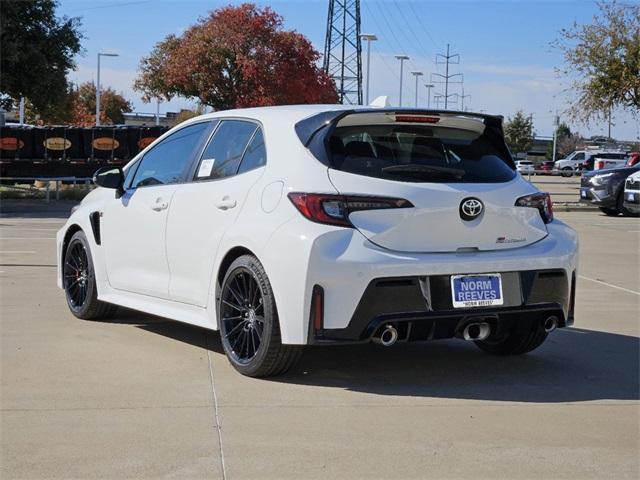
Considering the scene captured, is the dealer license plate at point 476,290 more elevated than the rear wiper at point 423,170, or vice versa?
the rear wiper at point 423,170

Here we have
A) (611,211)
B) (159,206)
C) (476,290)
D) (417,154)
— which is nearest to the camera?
(476,290)

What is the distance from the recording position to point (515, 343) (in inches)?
269

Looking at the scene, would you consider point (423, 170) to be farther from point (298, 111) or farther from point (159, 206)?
point (159, 206)

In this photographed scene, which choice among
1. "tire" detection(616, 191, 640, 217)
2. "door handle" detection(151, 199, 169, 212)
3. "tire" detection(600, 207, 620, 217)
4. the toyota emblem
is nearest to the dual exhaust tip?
the toyota emblem

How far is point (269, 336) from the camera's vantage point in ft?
18.9

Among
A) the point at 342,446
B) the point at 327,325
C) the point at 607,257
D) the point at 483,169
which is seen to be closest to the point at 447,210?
the point at 483,169

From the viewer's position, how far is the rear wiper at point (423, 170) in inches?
230

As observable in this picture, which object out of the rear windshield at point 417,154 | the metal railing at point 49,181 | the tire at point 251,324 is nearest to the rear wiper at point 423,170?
the rear windshield at point 417,154

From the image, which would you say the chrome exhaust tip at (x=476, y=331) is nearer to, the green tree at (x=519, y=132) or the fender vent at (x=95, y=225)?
the fender vent at (x=95, y=225)

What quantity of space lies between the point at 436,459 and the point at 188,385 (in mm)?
1893

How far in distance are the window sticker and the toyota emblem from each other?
1801 mm

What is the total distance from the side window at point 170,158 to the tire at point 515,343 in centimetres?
248

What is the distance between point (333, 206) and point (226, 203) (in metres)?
0.94

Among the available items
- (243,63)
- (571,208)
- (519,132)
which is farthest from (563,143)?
(571,208)
